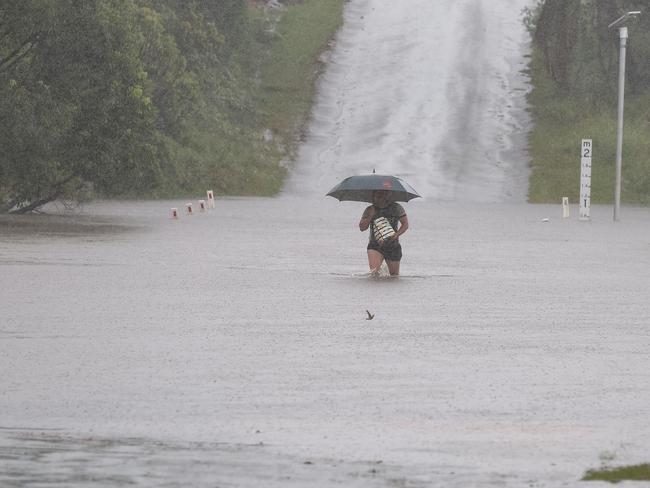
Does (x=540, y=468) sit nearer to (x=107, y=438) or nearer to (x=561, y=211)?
(x=107, y=438)

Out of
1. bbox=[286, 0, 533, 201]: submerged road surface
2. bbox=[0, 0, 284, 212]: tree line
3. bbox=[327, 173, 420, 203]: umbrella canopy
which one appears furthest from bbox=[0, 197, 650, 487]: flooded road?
bbox=[286, 0, 533, 201]: submerged road surface

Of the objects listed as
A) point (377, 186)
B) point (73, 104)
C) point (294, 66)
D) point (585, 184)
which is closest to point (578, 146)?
point (585, 184)

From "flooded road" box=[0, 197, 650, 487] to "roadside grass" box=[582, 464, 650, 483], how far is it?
0.38 ft

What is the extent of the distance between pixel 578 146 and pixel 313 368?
4823cm

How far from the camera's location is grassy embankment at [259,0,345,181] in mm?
65938

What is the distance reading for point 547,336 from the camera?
1633 centimetres

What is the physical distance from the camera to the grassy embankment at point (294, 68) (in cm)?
6594

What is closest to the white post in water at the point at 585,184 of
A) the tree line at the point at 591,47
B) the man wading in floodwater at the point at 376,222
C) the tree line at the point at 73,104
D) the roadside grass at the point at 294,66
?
the tree line at the point at 73,104

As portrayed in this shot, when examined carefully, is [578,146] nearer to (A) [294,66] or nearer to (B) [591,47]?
(B) [591,47]

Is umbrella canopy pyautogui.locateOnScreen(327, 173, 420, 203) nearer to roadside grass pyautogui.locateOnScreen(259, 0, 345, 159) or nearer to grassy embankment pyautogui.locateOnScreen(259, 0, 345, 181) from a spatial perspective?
grassy embankment pyautogui.locateOnScreen(259, 0, 345, 181)

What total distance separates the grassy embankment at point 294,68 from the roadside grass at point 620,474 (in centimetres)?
4756

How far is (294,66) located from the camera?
7550cm

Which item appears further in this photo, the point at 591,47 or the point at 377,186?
the point at 591,47

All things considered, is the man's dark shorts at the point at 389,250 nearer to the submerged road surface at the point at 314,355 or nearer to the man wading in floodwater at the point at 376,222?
the man wading in floodwater at the point at 376,222
